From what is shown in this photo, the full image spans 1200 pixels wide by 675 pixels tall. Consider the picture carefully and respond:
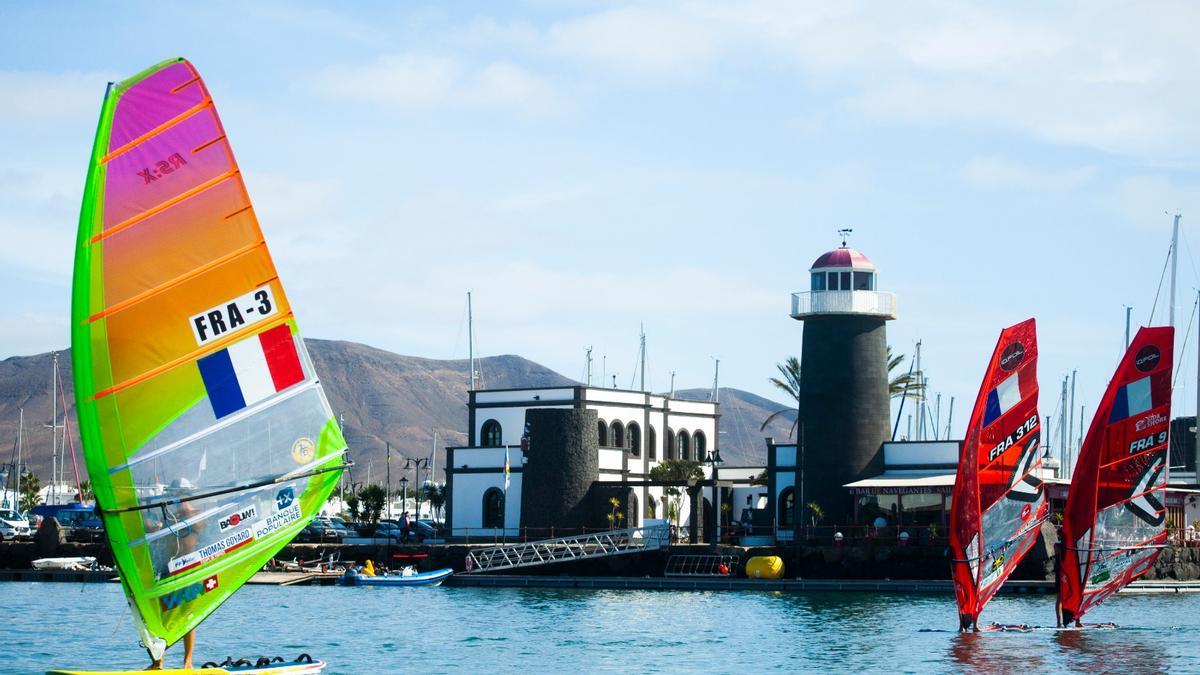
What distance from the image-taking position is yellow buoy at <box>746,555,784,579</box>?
54.2 m

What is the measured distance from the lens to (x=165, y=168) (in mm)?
19688

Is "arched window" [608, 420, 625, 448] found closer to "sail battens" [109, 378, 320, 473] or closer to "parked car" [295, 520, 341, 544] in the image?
"parked car" [295, 520, 341, 544]

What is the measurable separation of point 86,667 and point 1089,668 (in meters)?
18.2

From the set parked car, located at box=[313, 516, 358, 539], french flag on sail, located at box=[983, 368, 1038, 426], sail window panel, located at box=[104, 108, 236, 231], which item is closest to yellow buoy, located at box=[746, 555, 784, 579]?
french flag on sail, located at box=[983, 368, 1038, 426]

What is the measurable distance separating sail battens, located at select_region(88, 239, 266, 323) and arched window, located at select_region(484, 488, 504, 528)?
45.4m

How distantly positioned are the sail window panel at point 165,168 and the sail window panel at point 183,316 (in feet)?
3.34

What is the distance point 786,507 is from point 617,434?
872cm

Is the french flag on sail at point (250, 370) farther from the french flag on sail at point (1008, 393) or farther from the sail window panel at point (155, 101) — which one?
the french flag on sail at point (1008, 393)

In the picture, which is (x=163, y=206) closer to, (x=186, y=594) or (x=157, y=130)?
(x=157, y=130)

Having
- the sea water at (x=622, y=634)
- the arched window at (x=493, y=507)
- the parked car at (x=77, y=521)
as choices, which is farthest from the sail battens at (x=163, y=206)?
the parked car at (x=77, y=521)

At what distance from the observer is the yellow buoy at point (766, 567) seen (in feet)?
178

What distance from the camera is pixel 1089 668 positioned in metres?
30.2

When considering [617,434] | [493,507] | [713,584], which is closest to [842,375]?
[713,584]

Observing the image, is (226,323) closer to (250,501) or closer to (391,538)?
(250,501)
